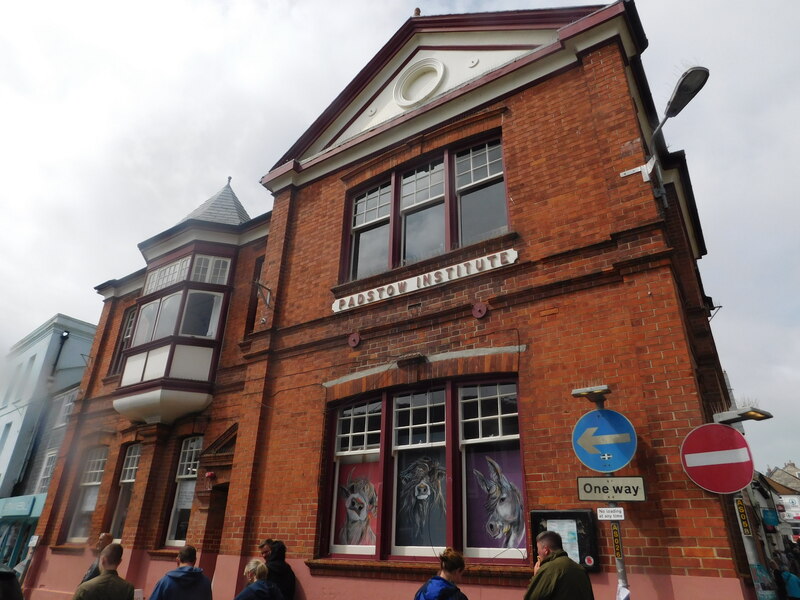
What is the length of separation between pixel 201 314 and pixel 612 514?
1057 cm

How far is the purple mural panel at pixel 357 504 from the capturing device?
7285 mm

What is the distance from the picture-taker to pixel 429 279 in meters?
7.75

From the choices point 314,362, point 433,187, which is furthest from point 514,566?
point 433,187

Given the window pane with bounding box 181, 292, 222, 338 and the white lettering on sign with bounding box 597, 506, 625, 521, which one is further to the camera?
the window pane with bounding box 181, 292, 222, 338

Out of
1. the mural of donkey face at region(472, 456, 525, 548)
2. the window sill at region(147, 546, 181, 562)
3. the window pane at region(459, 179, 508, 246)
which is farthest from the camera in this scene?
the window sill at region(147, 546, 181, 562)

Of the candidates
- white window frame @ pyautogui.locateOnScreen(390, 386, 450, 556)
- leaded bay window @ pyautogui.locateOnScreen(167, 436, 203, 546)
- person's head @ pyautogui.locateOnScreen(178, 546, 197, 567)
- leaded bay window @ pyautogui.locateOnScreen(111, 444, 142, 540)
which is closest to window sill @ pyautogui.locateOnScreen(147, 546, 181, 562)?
leaded bay window @ pyautogui.locateOnScreen(167, 436, 203, 546)

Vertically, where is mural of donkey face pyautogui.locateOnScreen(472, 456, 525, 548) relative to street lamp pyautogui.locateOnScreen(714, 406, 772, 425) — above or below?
below

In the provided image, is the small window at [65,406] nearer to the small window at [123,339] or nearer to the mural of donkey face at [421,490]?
the small window at [123,339]

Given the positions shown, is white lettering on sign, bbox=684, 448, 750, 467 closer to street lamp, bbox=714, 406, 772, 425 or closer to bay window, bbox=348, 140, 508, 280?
street lamp, bbox=714, 406, 772, 425

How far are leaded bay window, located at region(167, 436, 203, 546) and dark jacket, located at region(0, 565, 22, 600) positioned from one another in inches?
344

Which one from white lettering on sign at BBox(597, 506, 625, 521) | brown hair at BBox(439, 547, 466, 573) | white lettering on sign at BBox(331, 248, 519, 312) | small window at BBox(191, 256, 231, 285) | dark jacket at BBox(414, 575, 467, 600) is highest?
small window at BBox(191, 256, 231, 285)

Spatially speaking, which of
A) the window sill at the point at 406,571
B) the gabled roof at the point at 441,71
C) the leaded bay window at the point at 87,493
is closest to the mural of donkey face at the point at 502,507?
the window sill at the point at 406,571

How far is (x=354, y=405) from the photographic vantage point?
8016mm

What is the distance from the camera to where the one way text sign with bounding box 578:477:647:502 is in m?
4.89
